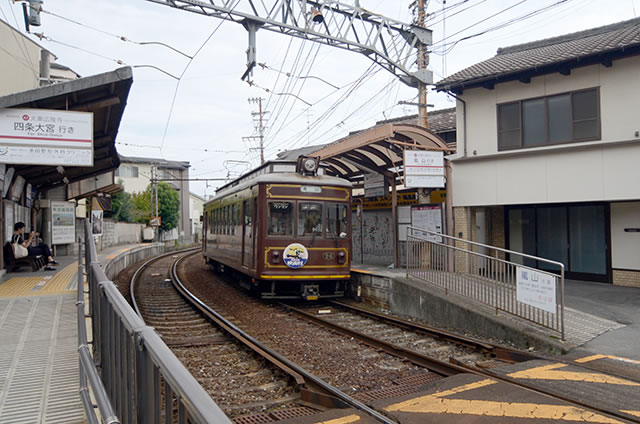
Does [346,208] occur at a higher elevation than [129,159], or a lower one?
lower

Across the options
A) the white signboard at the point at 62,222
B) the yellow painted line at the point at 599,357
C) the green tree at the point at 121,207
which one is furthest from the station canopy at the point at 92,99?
the green tree at the point at 121,207

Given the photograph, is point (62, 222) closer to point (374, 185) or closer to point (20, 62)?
point (20, 62)

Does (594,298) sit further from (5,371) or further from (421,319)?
(5,371)

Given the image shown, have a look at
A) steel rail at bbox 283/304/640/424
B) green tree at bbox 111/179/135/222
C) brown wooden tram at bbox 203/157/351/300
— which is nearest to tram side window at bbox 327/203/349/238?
brown wooden tram at bbox 203/157/351/300

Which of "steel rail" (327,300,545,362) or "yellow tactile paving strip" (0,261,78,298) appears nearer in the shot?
"steel rail" (327,300,545,362)

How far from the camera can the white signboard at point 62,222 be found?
17938 millimetres

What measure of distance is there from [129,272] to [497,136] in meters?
15.5

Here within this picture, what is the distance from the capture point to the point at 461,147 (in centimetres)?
1395

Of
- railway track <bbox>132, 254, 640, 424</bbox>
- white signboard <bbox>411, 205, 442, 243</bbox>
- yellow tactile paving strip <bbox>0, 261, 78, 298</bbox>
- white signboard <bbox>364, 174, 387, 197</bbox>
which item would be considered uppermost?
white signboard <bbox>364, 174, 387, 197</bbox>

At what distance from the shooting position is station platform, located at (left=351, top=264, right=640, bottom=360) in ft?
23.7

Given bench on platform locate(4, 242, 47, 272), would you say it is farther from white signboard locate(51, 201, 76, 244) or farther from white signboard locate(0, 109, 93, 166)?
white signboard locate(51, 201, 76, 244)

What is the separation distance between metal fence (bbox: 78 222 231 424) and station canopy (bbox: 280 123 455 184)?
9451mm

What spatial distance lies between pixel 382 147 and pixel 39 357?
1045 centimetres

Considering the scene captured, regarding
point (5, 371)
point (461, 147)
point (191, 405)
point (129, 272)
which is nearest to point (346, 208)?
point (461, 147)
